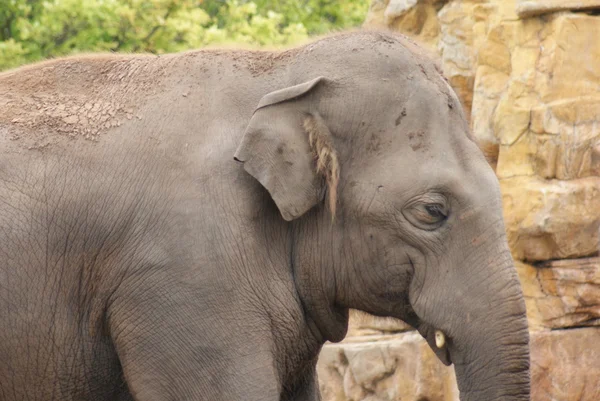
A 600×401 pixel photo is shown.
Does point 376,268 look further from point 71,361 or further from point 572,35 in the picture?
point 572,35

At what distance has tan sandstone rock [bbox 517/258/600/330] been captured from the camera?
8633 mm

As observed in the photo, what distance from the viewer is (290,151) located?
16.3 ft

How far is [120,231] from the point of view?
16.3ft

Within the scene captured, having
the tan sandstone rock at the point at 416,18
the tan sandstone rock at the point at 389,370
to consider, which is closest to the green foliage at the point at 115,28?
the tan sandstone rock at the point at 416,18

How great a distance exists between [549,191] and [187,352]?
14.2 feet

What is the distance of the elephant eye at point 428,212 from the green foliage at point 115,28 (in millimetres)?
9120

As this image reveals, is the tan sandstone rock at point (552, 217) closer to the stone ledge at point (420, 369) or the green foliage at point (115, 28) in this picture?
the stone ledge at point (420, 369)

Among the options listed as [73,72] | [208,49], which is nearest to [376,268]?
[208,49]

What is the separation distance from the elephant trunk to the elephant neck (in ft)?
1.95

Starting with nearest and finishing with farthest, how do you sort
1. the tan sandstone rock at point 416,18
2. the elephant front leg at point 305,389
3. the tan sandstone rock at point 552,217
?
the elephant front leg at point 305,389
the tan sandstone rock at point 552,217
the tan sandstone rock at point 416,18

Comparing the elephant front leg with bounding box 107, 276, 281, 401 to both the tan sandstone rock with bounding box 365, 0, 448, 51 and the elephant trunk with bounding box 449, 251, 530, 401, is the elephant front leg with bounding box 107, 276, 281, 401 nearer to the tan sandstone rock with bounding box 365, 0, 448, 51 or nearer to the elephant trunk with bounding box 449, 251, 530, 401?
the elephant trunk with bounding box 449, 251, 530, 401

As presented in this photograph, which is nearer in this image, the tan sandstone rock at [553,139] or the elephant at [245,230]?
the elephant at [245,230]

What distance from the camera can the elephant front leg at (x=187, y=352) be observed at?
16.0 feet

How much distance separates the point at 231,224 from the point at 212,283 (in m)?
0.25
